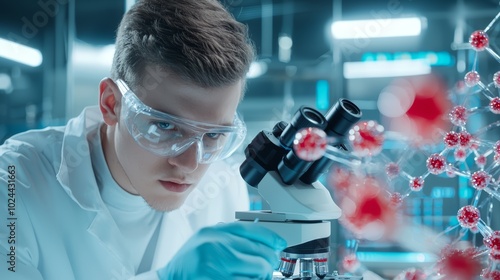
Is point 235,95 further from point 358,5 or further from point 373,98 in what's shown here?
point 358,5

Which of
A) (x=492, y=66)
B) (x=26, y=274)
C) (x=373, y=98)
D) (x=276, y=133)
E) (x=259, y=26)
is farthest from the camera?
(x=259, y=26)

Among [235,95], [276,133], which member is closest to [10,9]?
[235,95]

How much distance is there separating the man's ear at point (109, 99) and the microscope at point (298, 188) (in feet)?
1.69

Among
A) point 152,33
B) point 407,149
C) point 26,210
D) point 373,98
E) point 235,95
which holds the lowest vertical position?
point 26,210

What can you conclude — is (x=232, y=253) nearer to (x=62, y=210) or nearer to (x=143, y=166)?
(x=143, y=166)

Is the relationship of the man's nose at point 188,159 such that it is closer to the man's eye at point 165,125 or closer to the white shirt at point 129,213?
the man's eye at point 165,125

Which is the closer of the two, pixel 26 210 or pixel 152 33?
pixel 152 33

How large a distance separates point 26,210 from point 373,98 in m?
2.41

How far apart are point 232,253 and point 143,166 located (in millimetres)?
468

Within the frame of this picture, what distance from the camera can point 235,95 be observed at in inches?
53.7

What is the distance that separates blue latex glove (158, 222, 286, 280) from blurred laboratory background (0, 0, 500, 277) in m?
2.05

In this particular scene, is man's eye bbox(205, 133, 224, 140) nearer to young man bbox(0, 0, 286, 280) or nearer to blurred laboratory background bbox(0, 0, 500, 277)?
young man bbox(0, 0, 286, 280)

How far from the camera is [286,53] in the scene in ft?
12.1

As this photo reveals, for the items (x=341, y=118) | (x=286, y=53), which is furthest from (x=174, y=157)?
(x=286, y=53)
